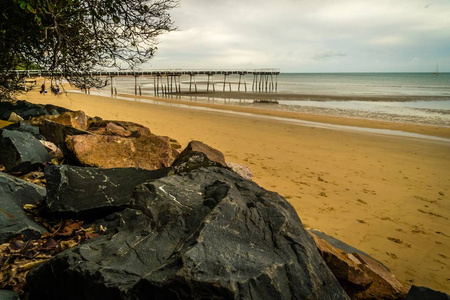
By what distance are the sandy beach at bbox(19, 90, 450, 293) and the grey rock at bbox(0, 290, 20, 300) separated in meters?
4.12

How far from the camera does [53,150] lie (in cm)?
489

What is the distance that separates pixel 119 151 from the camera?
4543 millimetres

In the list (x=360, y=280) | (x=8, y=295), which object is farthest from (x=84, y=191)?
(x=360, y=280)

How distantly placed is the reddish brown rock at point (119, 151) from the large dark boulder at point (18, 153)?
54cm

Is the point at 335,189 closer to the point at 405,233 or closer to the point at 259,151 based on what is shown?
the point at 405,233

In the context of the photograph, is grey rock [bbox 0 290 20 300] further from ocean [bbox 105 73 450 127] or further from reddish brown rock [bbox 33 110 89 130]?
ocean [bbox 105 73 450 127]

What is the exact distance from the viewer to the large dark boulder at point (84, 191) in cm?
295

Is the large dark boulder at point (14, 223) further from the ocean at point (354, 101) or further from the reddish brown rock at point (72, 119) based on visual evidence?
the ocean at point (354, 101)

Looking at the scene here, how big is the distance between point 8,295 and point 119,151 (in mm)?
2786

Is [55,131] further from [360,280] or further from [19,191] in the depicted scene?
[360,280]

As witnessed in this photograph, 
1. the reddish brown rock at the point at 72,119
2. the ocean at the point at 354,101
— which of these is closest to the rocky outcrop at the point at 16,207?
the reddish brown rock at the point at 72,119

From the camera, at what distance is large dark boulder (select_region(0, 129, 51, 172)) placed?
411 cm

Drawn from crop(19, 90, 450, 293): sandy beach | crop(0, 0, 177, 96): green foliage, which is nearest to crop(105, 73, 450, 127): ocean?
crop(19, 90, 450, 293): sandy beach

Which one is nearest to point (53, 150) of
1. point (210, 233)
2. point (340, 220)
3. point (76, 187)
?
point (76, 187)
